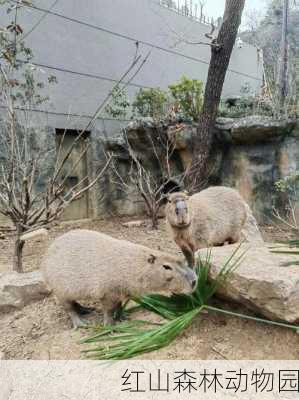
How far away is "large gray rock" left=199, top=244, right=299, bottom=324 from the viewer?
2.26 meters

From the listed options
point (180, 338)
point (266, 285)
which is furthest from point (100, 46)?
point (266, 285)

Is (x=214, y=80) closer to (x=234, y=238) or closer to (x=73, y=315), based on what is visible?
(x=234, y=238)

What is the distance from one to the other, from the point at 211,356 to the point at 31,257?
152 inches

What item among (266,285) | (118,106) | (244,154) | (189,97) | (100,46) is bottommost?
(266,285)

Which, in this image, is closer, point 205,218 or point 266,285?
point 266,285

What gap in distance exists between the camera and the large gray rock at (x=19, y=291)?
141 inches

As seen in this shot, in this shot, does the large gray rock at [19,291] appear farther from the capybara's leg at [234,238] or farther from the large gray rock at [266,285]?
the capybara's leg at [234,238]

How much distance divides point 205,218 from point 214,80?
3767 mm

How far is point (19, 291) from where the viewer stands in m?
3.64

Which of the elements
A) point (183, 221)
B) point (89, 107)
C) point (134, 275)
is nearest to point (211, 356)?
point (134, 275)

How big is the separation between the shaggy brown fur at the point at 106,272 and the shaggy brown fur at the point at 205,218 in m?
0.81

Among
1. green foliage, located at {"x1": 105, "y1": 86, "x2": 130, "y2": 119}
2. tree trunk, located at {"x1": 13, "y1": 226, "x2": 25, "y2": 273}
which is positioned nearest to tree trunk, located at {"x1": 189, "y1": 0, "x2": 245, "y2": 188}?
green foliage, located at {"x1": 105, "y1": 86, "x2": 130, "y2": 119}

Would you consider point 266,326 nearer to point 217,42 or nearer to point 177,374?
point 177,374

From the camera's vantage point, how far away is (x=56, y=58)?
786 centimetres
